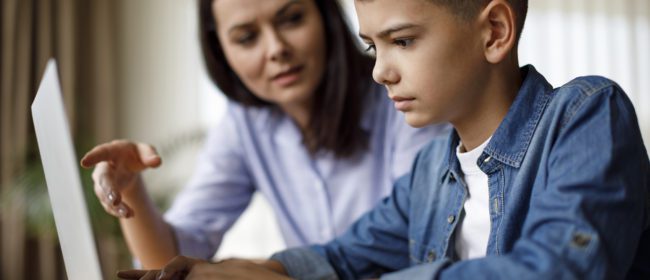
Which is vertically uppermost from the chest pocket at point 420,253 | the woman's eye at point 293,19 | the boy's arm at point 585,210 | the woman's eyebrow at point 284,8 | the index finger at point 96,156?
the woman's eyebrow at point 284,8

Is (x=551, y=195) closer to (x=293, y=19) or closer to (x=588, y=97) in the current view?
(x=588, y=97)

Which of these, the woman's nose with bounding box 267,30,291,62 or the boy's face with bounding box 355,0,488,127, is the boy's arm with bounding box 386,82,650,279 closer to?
the boy's face with bounding box 355,0,488,127

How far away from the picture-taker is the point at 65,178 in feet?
2.53

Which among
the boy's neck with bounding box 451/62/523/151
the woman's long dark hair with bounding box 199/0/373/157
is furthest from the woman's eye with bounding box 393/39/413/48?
the woman's long dark hair with bounding box 199/0/373/157

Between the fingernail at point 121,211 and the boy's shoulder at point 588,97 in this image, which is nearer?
the boy's shoulder at point 588,97

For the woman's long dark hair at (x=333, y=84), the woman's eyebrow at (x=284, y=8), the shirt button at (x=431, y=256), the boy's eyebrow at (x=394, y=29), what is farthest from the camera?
the woman's long dark hair at (x=333, y=84)

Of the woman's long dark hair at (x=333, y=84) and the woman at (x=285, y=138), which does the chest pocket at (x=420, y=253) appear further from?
the woman's long dark hair at (x=333, y=84)

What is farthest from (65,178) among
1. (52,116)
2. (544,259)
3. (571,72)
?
(571,72)

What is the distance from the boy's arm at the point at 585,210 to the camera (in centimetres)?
54

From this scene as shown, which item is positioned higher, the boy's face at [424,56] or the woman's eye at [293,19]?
the woman's eye at [293,19]

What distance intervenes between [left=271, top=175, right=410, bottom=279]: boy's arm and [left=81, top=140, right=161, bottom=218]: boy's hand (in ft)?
0.74

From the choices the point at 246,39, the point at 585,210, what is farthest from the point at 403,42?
the point at 246,39

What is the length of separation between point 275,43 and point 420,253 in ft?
1.65

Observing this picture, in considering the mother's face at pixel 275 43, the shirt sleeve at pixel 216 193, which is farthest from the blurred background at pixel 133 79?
the mother's face at pixel 275 43
